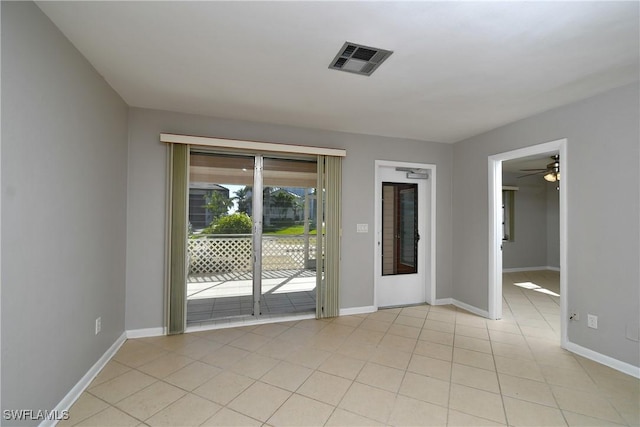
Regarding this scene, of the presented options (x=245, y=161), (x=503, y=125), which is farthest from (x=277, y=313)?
(x=503, y=125)

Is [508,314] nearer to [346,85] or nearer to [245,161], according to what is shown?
[346,85]

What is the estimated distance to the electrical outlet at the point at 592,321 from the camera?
104 inches

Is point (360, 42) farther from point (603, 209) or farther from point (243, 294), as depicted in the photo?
point (243, 294)

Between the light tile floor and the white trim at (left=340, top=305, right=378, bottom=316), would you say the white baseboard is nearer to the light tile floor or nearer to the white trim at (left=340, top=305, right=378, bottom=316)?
the light tile floor

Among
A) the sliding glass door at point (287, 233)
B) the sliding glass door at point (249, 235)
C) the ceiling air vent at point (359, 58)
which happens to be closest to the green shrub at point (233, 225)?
the sliding glass door at point (249, 235)

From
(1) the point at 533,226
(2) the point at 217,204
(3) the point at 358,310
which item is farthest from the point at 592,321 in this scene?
(1) the point at 533,226

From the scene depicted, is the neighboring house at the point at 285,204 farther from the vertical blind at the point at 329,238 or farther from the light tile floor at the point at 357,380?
the light tile floor at the point at 357,380

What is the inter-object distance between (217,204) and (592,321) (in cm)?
411

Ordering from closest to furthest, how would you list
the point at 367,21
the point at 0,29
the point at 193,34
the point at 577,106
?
1. the point at 0,29
2. the point at 367,21
3. the point at 193,34
4. the point at 577,106

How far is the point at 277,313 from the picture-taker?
3.72 m

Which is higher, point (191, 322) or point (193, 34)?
point (193, 34)

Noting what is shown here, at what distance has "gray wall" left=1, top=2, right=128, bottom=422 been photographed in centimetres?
144

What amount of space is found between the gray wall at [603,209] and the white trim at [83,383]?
4369mm

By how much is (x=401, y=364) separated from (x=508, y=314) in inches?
92.2
